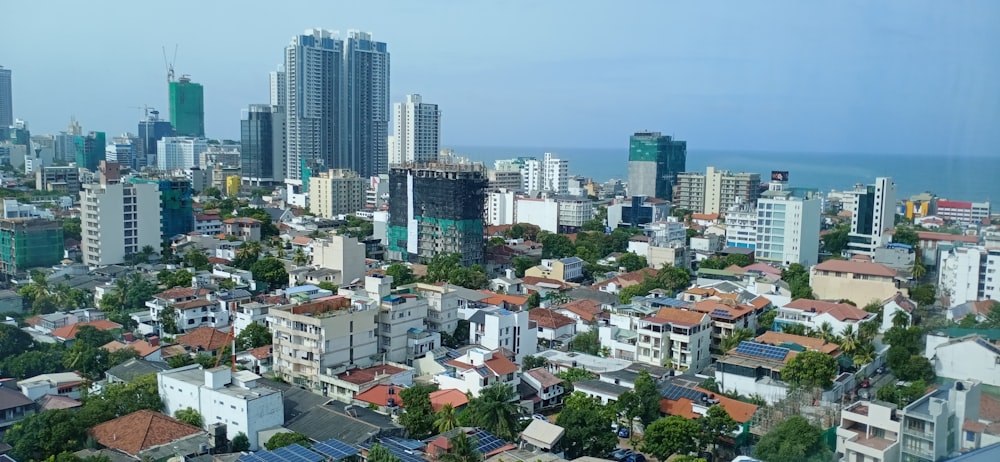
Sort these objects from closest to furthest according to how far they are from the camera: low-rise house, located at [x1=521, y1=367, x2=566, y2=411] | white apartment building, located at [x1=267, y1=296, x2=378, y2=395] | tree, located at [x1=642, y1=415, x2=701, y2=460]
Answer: tree, located at [x1=642, y1=415, x2=701, y2=460]
low-rise house, located at [x1=521, y1=367, x2=566, y2=411]
white apartment building, located at [x1=267, y1=296, x2=378, y2=395]

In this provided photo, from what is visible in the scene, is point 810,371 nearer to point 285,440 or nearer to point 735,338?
point 735,338

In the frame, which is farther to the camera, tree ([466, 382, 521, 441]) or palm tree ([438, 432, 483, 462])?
tree ([466, 382, 521, 441])

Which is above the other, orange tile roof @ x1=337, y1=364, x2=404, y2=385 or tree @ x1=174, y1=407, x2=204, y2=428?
orange tile roof @ x1=337, y1=364, x2=404, y2=385

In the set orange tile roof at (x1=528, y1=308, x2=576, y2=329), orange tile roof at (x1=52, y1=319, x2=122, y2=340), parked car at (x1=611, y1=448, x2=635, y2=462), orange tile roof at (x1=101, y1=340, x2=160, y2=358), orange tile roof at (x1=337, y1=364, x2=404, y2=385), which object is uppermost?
orange tile roof at (x1=528, y1=308, x2=576, y2=329)

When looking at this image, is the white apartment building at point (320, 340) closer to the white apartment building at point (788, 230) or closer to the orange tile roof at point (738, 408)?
the orange tile roof at point (738, 408)

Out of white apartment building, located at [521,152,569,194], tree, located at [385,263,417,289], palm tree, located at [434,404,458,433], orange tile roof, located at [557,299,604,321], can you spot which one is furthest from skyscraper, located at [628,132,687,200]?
palm tree, located at [434,404,458,433]

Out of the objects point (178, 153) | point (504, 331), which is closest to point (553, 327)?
point (504, 331)

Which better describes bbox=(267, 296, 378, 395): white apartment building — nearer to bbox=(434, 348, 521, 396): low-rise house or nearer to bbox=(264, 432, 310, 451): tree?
bbox=(434, 348, 521, 396): low-rise house

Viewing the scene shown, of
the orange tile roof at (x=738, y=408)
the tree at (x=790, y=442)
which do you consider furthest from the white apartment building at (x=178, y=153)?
the tree at (x=790, y=442)
